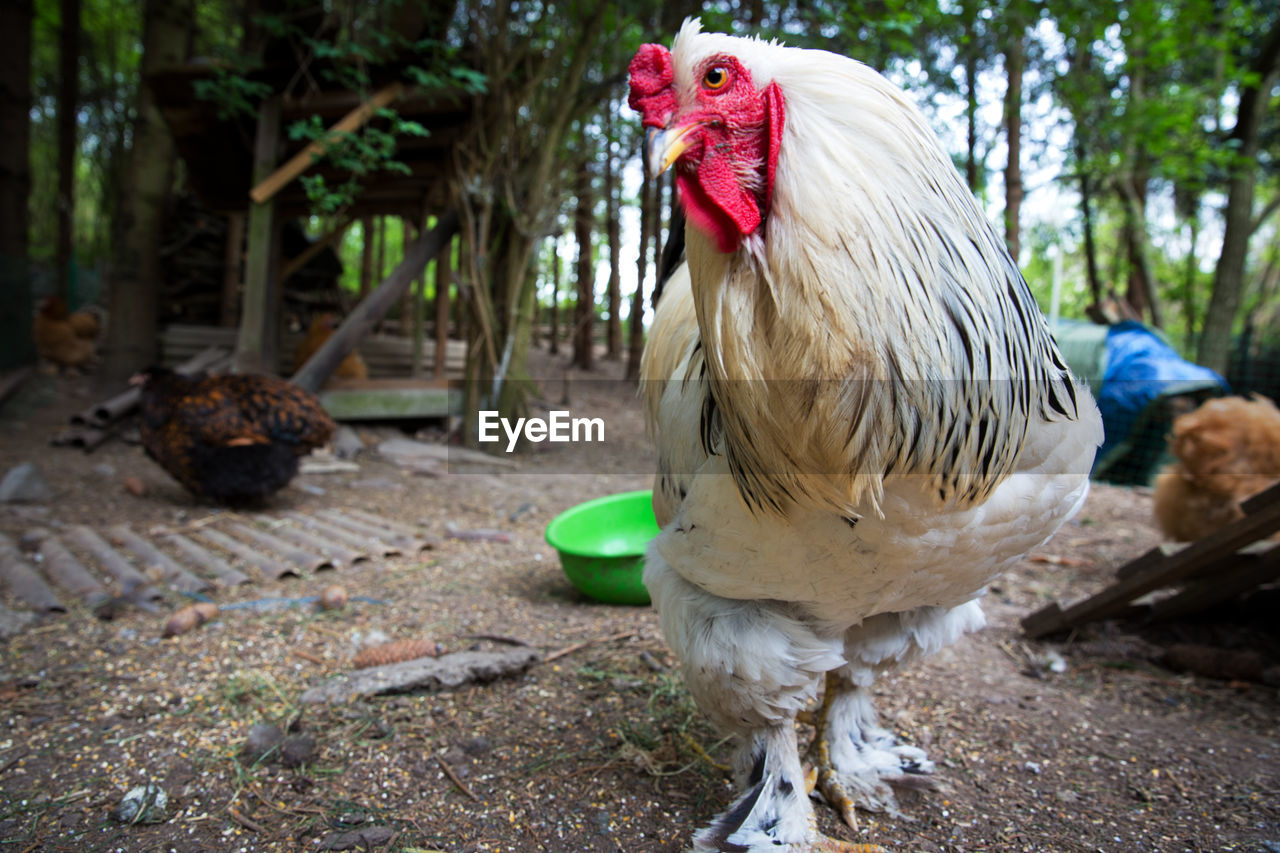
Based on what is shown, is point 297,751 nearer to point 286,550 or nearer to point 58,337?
point 286,550

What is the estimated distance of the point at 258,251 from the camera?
5.92 m

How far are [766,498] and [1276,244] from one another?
69.7 ft

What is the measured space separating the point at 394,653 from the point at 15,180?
9001mm

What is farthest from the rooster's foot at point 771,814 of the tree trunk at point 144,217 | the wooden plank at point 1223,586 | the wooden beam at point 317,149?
the tree trunk at point 144,217

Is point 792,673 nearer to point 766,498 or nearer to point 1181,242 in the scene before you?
point 766,498

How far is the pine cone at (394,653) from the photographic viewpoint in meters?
2.73

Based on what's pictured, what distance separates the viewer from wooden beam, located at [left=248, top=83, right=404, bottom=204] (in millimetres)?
5188

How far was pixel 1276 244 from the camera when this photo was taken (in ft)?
52.8

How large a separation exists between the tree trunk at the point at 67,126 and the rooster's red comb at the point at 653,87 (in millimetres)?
12912

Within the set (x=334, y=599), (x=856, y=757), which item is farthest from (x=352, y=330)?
(x=856, y=757)

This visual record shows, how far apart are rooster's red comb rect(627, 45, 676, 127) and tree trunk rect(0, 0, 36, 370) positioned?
32.4ft

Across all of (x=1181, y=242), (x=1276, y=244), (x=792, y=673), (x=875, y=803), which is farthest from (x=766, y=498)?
(x=1276, y=244)

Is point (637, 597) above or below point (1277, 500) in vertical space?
below

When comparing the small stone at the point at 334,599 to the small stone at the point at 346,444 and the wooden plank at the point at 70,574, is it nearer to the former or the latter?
the wooden plank at the point at 70,574
